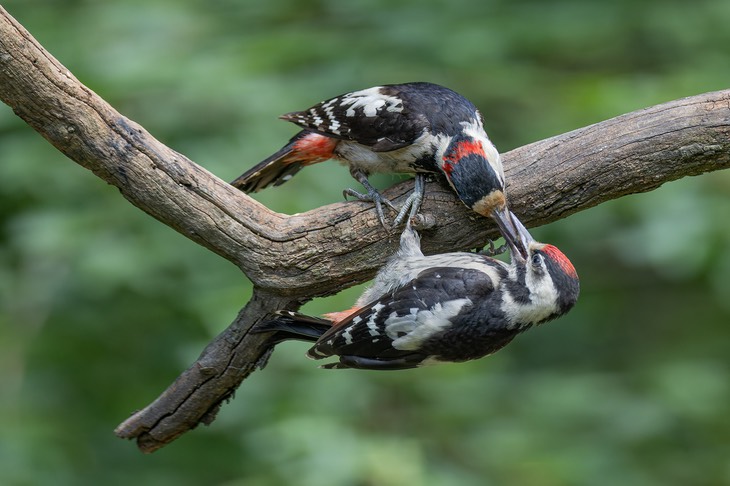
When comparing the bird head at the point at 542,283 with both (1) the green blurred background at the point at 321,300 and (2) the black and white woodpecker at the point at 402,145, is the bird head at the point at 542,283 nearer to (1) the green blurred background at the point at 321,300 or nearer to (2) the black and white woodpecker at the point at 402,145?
(2) the black and white woodpecker at the point at 402,145

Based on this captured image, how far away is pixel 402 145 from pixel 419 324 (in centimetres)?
78

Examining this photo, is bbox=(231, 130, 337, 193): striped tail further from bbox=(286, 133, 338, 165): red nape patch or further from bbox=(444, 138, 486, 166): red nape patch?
bbox=(444, 138, 486, 166): red nape patch

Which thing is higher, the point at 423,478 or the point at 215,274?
the point at 215,274

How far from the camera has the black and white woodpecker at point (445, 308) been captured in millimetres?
3432

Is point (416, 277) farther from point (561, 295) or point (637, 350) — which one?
point (637, 350)

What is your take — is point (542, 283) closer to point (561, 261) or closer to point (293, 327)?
point (561, 261)

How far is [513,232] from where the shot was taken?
11.6 ft

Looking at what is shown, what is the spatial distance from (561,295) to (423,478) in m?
1.17

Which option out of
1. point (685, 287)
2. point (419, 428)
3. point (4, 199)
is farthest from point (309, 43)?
point (685, 287)

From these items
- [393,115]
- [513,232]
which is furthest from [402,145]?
[513,232]

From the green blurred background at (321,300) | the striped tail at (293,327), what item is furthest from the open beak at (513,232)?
the green blurred background at (321,300)

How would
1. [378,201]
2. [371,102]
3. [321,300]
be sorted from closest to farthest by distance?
[378,201] → [371,102] → [321,300]

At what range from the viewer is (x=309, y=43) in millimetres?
5637

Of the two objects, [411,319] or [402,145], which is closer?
[411,319]
